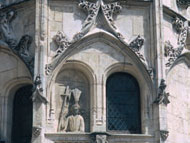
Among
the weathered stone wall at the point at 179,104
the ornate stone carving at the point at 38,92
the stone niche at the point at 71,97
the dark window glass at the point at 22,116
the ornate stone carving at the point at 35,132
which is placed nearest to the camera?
the ornate stone carving at the point at 35,132

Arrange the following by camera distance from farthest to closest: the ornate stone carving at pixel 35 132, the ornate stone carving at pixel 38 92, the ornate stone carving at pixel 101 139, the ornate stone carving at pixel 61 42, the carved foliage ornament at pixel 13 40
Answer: the carved foliage ornament at pixel 13 40, the ornate stone carving at pixel 61 42, the ornate stone carving at pixel 38 92, the ornate stone carving at pixel 101 139, the ornate stone carving at pixel 35 132

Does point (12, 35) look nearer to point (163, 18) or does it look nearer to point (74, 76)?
point (74, 76)

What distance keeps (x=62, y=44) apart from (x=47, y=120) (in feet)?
9.19

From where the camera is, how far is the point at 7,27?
25.2 meters

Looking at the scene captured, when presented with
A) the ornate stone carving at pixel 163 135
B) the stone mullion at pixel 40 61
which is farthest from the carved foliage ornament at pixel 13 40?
the ornate stone carving at pixel 163 135

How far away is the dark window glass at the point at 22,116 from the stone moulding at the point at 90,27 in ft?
6.41

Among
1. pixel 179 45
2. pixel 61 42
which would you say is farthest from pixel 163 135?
pixel 61 42

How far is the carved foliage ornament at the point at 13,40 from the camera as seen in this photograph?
24266 millimetres

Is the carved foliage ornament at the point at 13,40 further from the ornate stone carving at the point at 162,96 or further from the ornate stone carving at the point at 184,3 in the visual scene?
the ornate stone carving at the point at 184,3

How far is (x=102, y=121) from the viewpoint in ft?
76.8

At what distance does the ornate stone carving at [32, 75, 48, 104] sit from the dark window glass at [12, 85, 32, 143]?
1.19 metres

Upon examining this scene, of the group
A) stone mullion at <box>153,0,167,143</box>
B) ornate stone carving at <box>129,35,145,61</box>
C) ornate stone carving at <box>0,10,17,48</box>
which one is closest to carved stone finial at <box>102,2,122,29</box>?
ornate stone carving at <box>129,35,145,61</box>

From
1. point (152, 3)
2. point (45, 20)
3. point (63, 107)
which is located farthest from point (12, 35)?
point (152, 3)

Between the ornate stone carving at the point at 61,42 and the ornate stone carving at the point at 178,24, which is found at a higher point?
the ornate stone carving at the point at 178,24
